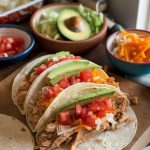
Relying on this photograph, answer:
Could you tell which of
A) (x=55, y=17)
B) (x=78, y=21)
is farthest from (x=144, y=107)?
(x=55, y=17)

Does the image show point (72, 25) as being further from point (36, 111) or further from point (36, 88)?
point (36, 111)


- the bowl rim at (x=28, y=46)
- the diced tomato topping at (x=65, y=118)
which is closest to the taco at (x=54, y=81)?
the diced tomato topping at (x=65, y=118)

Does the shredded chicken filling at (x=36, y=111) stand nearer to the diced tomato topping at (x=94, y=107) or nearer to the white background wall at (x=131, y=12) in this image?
the diced tomato topping at (x=94, y=107)

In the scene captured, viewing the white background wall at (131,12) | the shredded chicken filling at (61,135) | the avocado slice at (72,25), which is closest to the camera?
the shredded chicken filling at (61,135)

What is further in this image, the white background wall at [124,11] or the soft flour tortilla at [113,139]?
the white background wall at [124,11]

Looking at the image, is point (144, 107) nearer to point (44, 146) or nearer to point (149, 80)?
point (149, 80)

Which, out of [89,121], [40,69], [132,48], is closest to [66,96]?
[89,121]
